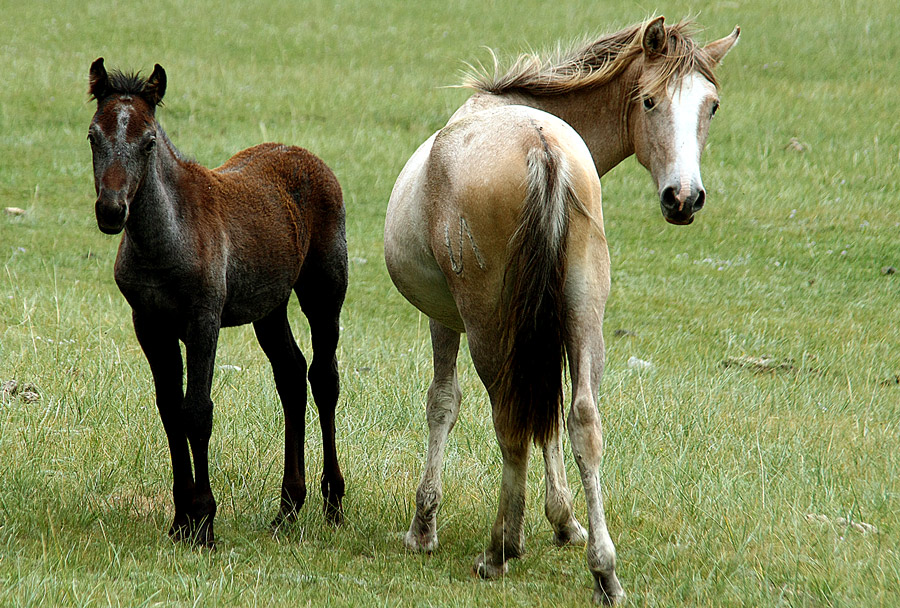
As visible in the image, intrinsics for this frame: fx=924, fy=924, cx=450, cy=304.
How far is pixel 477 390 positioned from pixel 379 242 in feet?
17.2

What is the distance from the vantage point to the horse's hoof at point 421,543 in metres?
4.47

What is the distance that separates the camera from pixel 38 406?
5.59 m

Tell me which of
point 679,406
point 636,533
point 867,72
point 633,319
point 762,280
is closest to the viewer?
point 636,533

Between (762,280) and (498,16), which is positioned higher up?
(498,16)

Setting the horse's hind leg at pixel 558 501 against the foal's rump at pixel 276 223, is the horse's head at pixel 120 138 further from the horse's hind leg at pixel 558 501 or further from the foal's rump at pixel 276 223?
the horse's hind leg at pixel 558 501

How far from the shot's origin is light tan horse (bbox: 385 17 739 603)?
11.6 feet

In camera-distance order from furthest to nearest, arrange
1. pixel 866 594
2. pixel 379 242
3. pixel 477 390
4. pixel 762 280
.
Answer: pixel 379 242 → pixel 762 280 → pixel 477 390 → pixel 866 594

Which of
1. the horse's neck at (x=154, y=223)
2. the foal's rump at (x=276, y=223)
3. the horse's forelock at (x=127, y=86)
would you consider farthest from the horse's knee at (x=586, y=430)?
the horse's forelock at (x=127, y=86)

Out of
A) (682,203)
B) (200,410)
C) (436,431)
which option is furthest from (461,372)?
(682,203)

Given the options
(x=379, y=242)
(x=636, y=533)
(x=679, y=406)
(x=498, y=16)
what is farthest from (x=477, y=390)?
(x=498, y=16)

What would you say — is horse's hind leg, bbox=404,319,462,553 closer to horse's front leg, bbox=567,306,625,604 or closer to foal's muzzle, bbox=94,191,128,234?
horse's front leg, bbox=567,306,625,604

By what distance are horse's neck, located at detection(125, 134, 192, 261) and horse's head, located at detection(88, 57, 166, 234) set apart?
8cm

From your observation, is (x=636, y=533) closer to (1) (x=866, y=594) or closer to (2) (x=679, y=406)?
(1) (x=866, y=594)

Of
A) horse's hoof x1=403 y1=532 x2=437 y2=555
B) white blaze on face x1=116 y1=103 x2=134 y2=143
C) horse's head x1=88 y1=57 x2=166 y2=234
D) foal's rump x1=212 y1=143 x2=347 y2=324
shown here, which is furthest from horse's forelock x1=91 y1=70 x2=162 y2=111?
horse's hoof x1=403 y1=532 x2=437 y2=555
